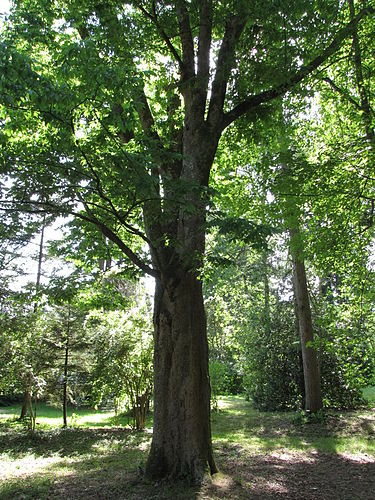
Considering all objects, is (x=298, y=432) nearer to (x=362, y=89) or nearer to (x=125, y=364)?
(x=125, y=364)

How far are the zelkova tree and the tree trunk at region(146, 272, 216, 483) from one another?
1cm

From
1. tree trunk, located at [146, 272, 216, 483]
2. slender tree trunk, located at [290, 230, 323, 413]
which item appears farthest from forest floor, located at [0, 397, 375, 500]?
slender tree trunk, located at [290, 230, 323, 413]

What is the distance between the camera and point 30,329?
33.7ft

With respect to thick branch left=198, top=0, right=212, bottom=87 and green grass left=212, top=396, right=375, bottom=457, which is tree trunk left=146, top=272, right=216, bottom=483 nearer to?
green grass left=212, top=396, right=375, bottom=457

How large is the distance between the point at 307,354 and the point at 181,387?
6494 mm

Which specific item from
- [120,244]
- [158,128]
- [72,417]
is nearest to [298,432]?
[72,417]

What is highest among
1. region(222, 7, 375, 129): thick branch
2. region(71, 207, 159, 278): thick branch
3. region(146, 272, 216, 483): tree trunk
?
region(222, 7, 375, 129): thick branch

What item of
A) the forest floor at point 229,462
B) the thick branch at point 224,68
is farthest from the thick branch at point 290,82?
the forest floor at point 229,462

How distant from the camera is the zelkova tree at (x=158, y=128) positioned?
13.1 ft

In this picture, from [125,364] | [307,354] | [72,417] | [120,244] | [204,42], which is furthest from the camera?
[72,417]

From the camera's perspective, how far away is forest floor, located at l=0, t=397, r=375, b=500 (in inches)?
192

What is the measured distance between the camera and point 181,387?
5.25m

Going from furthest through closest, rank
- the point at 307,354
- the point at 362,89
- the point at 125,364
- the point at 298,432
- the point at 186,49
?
the point at 307,354 → the point at 125,364 → the point at 298,432 → the point at 362,89 → the point at 186,49

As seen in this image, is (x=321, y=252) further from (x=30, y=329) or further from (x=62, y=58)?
(x=30, y=329)
